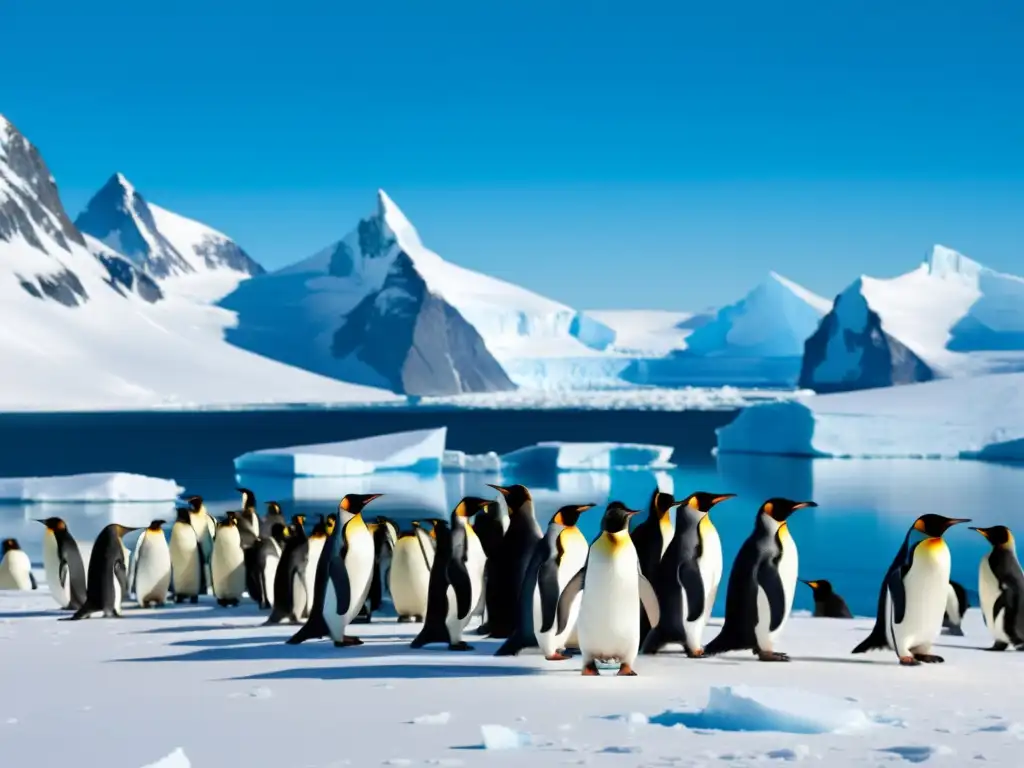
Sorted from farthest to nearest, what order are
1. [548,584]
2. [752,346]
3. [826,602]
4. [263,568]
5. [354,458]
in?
1. [752,346]
2. [354,458]
3. [826,602]
4. [263,568]
5. [548,584]

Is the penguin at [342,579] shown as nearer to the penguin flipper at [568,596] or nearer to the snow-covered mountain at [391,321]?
the penguin flipper at [568,596]

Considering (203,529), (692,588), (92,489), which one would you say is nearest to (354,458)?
(92,489)

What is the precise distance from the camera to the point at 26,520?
2345cm

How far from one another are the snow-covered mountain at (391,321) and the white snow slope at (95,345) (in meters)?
7.76

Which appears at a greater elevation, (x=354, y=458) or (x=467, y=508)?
(x=354, y=458)

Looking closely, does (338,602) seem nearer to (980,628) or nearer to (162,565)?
(162,565)

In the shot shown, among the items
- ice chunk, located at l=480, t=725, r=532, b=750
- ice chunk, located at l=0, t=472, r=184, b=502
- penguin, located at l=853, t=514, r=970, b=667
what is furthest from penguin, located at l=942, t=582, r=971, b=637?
ice chunk, located at l=0, t=472, r=184, b=502

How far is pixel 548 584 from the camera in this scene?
732 centimetres

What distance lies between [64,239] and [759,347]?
69.6m

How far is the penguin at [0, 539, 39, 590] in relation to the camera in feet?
45.0

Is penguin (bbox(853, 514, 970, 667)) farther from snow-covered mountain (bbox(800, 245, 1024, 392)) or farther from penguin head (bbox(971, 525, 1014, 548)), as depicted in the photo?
snow-covered mountain (bbox(800, 245, 1024, 392))

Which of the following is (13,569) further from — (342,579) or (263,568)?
(342,579)

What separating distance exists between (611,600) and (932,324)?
73.7 meters

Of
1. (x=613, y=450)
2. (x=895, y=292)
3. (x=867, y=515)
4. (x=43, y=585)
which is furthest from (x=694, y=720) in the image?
(x=895, y=292)
